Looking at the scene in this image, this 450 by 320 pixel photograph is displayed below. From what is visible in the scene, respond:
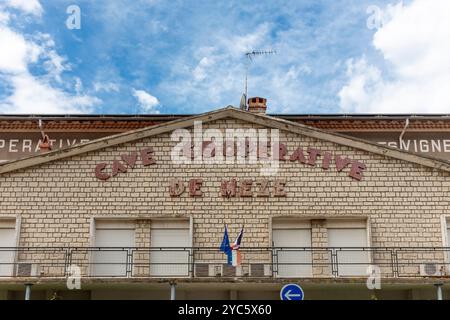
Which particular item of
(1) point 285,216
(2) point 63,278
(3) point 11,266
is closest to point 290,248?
(1) point 285,216

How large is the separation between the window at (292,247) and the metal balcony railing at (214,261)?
0.03 m

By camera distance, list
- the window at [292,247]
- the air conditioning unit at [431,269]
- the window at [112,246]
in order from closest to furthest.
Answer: the air conditioning unit at [431,269] → the window at [292,247] → the window at [112,246]

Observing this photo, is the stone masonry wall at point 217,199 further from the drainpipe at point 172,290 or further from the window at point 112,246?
the drainpipe at point 172,290

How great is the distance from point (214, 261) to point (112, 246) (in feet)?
10.8

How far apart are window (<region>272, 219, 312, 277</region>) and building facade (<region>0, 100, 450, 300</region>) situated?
3 centimetres

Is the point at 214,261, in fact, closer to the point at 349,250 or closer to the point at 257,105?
the point at 349,250

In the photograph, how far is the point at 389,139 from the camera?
30234 mm

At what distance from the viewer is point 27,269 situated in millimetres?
23625

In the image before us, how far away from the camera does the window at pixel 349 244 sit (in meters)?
23.8

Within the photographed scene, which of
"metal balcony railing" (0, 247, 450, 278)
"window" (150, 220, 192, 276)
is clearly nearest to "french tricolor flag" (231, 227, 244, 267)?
"metal balcony railing" (0, 247, 450, 278)

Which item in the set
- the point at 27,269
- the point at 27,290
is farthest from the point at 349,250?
the point at 27,269

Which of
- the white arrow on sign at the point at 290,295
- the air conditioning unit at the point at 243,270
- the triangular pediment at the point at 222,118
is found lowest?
the white arrow on sign at the point at 290,295

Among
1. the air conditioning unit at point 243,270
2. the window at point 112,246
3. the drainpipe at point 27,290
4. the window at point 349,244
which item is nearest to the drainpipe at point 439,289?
the window at point 349,244

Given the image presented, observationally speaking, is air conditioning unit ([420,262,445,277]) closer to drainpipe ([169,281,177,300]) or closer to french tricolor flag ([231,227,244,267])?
french tricolor flag ([231,227,244,267])
